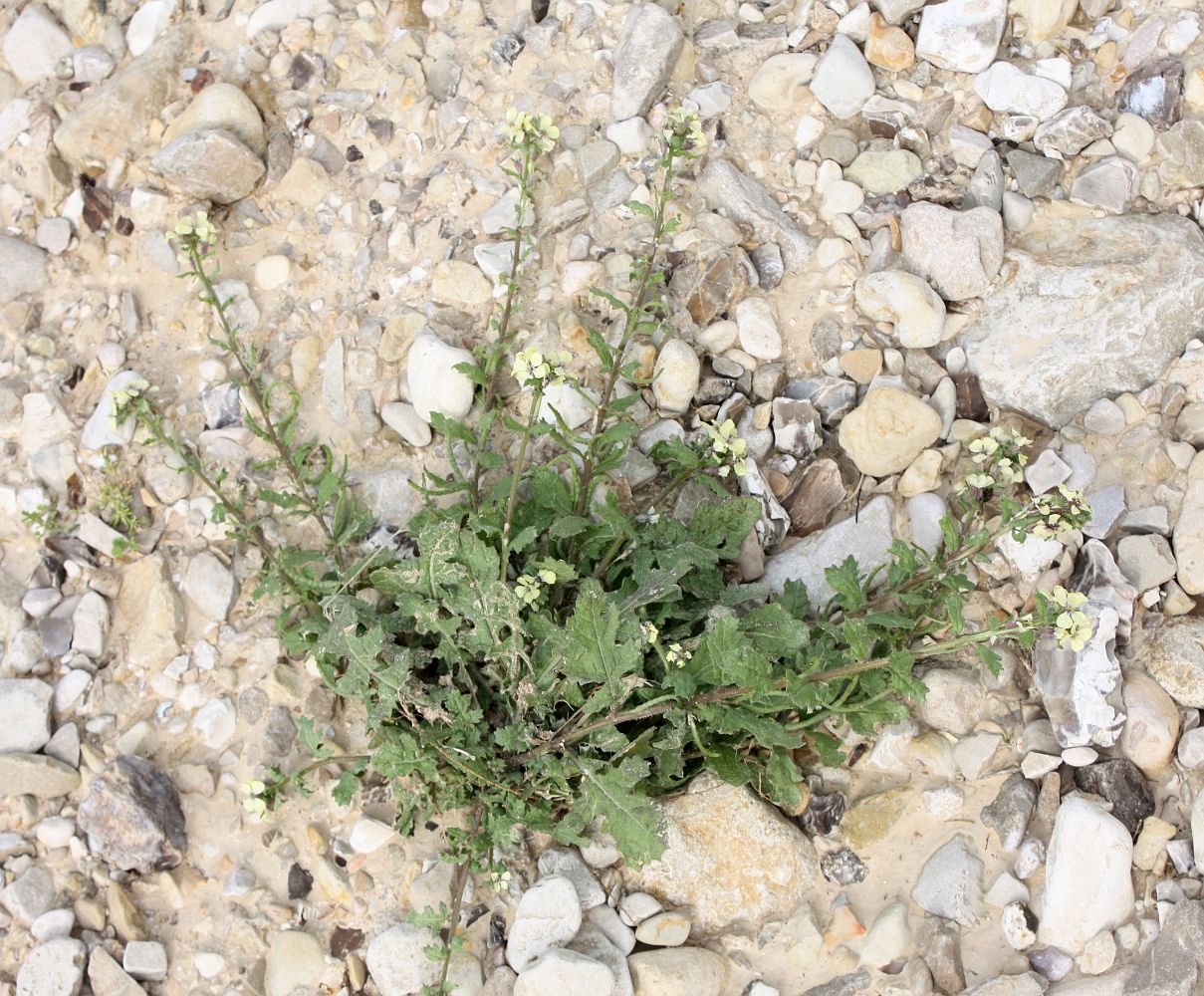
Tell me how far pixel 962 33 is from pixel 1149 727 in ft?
9.22

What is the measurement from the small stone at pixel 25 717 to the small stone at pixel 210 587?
2.23 feet

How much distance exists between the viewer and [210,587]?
4.38 metres

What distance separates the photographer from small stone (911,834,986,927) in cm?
361

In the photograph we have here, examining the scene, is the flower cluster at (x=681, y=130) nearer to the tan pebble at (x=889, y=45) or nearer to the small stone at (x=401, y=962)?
the tan pebble at (x=889, y=45)

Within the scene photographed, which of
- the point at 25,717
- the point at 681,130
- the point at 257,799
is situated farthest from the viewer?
the point at 25,717

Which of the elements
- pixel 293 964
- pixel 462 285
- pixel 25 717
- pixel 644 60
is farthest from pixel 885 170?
pixel 25 717

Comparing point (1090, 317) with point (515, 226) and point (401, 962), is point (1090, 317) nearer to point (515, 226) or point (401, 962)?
point (515, 226)

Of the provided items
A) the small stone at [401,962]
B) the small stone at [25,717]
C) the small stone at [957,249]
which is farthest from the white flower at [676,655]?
the small stone at [25,717]

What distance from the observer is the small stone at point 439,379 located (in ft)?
14.1

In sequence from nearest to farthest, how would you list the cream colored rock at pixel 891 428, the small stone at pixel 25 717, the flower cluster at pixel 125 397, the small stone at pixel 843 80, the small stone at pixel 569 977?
the small stone at pixel 569 977, the flower cluster at pixel 125 397, the cream colored rock at pixel 891 428, the small stone at pixel 25 717, the small stone at pixel 843 80

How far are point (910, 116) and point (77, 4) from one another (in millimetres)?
4001

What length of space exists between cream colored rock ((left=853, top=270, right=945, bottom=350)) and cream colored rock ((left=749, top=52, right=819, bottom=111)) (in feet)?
3.04

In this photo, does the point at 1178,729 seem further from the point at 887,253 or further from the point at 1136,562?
the point at 887,253

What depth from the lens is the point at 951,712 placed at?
3.81 m
